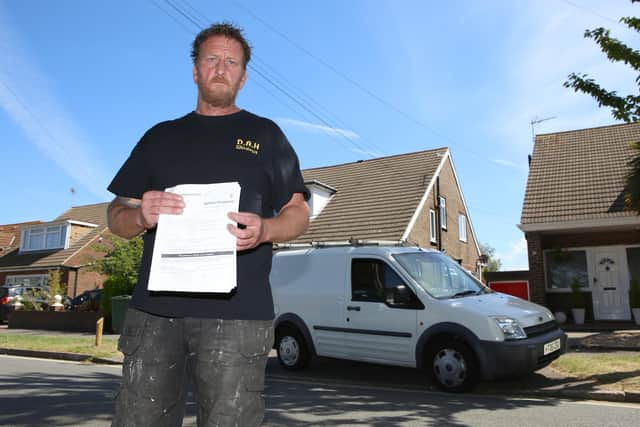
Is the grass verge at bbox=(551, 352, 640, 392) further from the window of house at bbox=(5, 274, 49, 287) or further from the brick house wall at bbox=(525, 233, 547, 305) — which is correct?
the window of house at bbox=(5, 274, 49, 287)

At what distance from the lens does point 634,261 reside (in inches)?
656

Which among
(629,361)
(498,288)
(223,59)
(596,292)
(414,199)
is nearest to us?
(223,59)

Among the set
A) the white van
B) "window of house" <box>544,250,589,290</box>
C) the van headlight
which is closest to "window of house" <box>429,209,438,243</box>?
"window of house" <box>544,250,589,290</box>

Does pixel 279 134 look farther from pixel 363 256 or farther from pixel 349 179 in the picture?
pixel 349 179

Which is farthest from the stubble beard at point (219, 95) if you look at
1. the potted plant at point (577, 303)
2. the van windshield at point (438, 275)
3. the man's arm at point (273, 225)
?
the potted plant at point (577, 303)

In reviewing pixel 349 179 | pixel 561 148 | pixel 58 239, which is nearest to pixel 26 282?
pixel 58 239

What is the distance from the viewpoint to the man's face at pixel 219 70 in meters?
2.30

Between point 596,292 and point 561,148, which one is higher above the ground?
point 561,148

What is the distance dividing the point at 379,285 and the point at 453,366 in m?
1.71

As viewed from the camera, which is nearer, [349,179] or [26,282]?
[349,179]

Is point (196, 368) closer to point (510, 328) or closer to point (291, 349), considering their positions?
point (510, 328)

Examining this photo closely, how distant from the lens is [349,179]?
25891 millimetres

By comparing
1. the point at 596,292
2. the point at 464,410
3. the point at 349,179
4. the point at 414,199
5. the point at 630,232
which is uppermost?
the point at 349,179

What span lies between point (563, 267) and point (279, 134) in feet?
57.3
